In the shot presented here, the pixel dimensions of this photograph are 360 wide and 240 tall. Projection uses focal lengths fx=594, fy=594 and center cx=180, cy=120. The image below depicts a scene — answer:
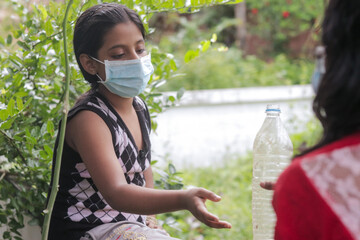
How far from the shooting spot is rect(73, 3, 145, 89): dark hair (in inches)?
86.7

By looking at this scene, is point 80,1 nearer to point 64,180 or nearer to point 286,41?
point 64,180

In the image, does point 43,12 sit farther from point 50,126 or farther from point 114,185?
point 114,185

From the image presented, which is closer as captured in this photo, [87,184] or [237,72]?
[87,184]

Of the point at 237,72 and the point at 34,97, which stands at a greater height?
the point at 34,97

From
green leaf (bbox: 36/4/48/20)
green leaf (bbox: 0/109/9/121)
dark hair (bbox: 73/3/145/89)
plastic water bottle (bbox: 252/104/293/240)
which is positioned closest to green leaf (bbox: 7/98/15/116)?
green leaf (bbox: 0/109/9/121)

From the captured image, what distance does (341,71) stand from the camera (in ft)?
4.32

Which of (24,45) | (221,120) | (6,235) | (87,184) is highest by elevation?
(24,45)

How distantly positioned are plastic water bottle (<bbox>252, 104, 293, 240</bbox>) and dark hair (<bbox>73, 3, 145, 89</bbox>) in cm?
74

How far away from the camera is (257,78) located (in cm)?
804

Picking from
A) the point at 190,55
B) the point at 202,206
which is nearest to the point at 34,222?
the point at 190,55

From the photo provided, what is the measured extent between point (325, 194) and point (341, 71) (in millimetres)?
274

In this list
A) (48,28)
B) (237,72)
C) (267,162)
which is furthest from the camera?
(237,72)

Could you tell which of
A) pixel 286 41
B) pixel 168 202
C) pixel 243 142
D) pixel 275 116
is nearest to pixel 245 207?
pixel 243 142

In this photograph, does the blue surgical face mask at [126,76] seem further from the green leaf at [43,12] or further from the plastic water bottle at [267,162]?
the plastic water bottle at [267,162]
